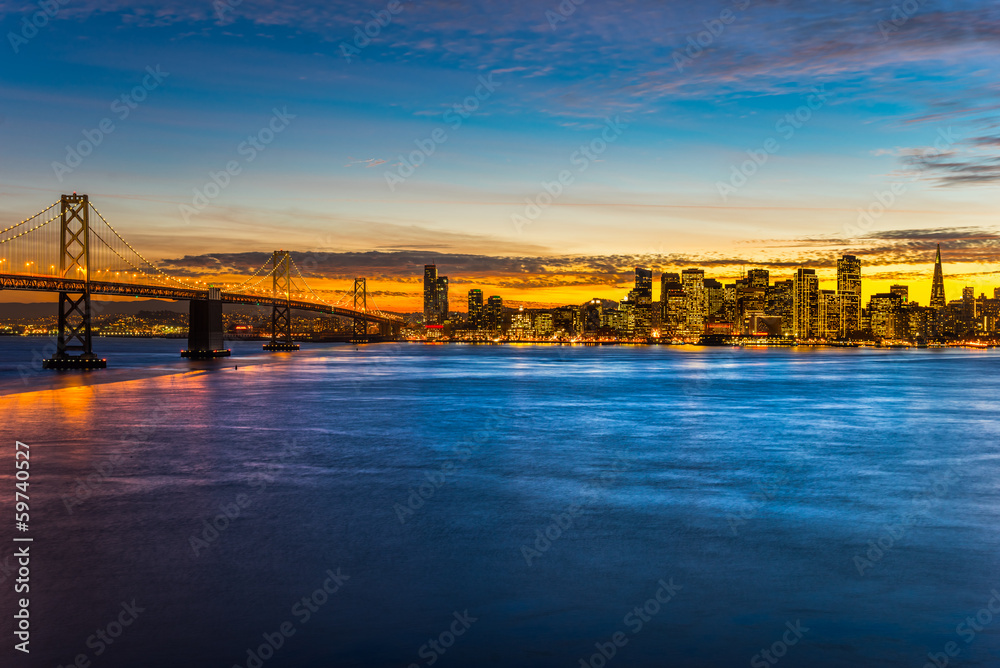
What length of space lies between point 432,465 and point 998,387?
2529 inches

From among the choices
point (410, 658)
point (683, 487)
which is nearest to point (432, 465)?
point (683, 487)

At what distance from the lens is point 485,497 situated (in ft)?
65.1

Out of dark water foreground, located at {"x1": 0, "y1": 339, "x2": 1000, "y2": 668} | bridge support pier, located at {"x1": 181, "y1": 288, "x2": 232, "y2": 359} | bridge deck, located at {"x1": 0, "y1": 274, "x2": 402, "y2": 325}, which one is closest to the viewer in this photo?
dark water foreground, located at {"x1": 0, "y1": 339, "x2": 1000, "y2": 668}

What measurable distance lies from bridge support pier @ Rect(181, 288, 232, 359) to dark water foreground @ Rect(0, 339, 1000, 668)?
2974 inches

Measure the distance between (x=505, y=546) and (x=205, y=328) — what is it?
107007 mm

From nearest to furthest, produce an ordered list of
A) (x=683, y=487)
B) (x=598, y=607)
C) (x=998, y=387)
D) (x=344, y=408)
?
(x=598, y=607) → (x=683, y=487) → (x=344, y=408) → (x=998, y=387)

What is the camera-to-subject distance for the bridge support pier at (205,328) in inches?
4230

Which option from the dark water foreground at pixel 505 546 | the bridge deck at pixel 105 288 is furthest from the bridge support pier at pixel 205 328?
the dark water foreground at pixel 505 546

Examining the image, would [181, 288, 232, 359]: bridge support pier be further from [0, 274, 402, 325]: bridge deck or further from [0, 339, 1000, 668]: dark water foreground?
[0, 339, 1000, 668]: dark water foreground

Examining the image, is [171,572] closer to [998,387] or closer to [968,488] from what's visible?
[968,488]

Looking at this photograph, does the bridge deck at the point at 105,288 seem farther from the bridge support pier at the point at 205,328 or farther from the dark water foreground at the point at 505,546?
the dark water foreground at the point at 505,546

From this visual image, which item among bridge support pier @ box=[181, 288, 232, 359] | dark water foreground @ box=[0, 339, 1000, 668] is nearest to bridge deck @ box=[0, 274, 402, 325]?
bridge support pier @ box=[181, 288, 232, 359]

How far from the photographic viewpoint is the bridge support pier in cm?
10744

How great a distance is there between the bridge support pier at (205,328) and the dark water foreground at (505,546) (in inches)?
2974
